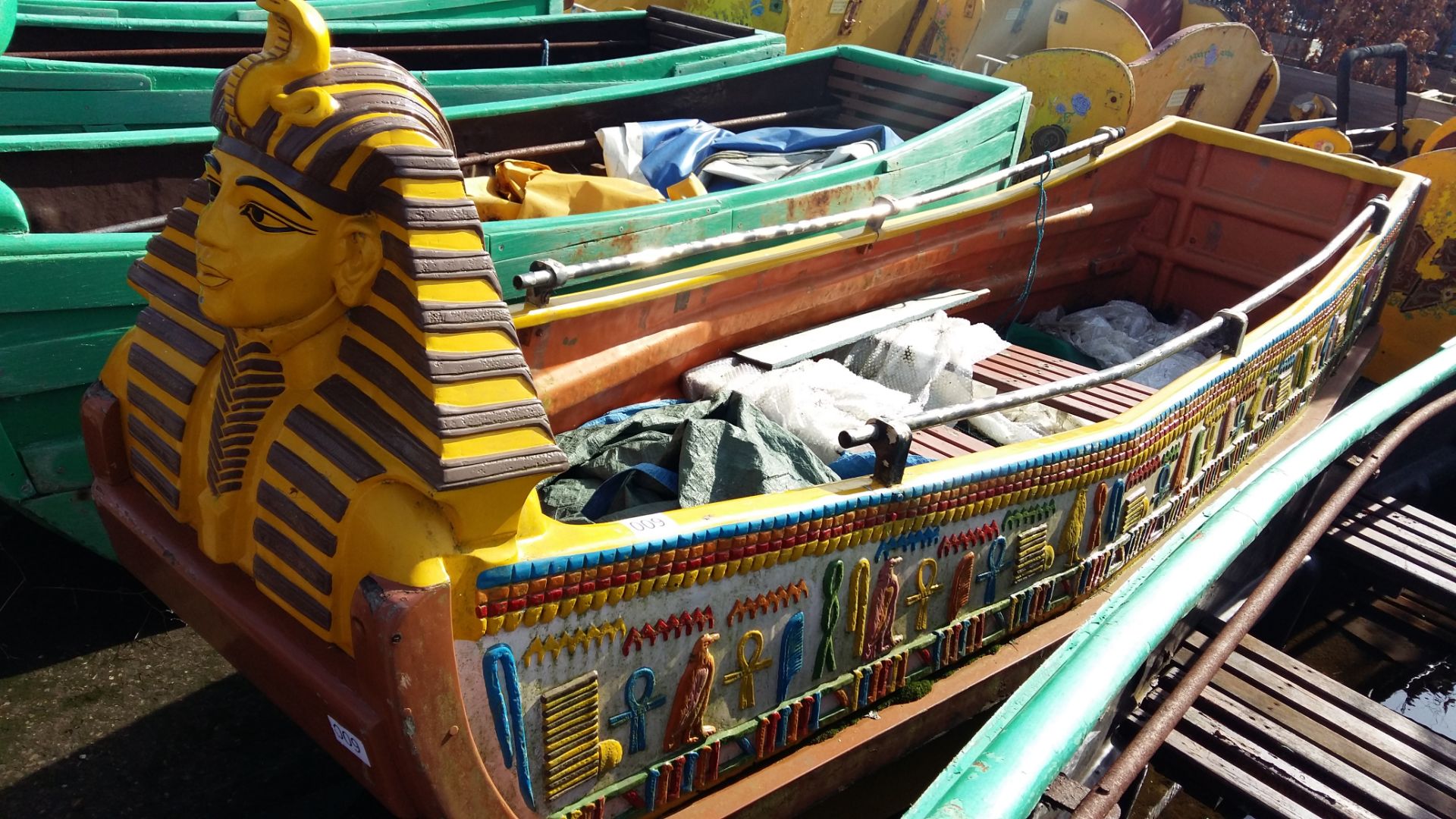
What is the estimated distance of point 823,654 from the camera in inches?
99.3

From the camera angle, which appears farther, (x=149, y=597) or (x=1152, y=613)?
(x=149, y=597)

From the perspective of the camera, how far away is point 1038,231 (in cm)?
466

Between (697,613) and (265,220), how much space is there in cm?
107

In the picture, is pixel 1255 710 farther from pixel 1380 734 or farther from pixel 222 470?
pixel 222 470

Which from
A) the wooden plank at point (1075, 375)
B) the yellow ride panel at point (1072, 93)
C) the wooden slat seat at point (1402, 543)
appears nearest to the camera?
the wooden slat seat at point (1402, 543)

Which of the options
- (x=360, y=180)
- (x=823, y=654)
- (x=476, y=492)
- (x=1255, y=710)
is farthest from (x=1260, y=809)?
(x=360, y=180)

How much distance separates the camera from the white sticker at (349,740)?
1945mm

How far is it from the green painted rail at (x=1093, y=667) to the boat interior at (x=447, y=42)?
365cm

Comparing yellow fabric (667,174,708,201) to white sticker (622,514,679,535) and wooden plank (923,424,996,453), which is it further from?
white sticker (622,514,679,535)

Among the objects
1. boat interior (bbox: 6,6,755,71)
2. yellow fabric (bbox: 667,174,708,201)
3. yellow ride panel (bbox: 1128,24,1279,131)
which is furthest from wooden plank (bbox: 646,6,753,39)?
yellow ride panel (bbox: 1128,24,1279,131)

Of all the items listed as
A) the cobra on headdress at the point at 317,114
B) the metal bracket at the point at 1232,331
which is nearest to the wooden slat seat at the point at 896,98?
the metal bracket at the point at 1232,331

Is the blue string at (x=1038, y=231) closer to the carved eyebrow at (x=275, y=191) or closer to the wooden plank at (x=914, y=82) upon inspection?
the wooden plank at (x=914, y=82)

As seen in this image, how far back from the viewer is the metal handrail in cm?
276

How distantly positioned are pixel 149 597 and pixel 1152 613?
126 inches
